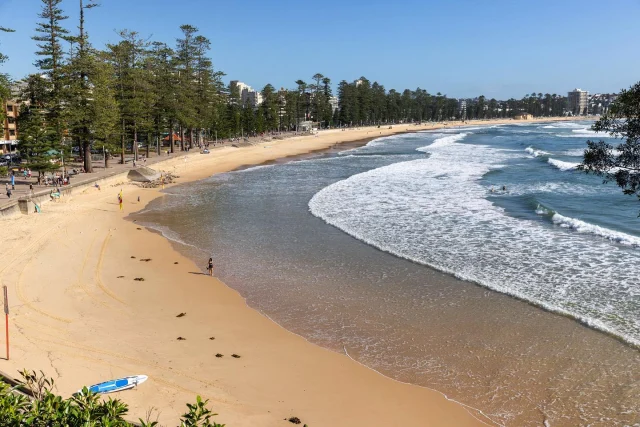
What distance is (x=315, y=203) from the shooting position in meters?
28.3

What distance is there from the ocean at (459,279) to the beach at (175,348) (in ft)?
2.56

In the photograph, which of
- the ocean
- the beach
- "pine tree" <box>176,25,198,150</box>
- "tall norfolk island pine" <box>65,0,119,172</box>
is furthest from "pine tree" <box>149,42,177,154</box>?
the beach

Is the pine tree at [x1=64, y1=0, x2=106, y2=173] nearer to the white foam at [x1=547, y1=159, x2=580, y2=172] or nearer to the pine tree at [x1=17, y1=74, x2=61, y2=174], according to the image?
the pine tree at [x1=17, y1=74, x2=61, y2=174]

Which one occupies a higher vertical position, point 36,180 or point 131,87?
point 131,87

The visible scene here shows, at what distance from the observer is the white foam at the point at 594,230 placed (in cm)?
1936

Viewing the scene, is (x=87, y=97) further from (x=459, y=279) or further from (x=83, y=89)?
(x=459, y=279)

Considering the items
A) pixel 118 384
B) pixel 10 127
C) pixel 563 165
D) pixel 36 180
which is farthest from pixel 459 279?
pixel 10 127

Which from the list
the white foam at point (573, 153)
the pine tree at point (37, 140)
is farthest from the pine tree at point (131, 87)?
the white foam at point (573, 153)

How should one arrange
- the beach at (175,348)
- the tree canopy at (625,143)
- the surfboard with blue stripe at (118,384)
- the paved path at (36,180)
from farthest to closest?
the paved path at (36,180) < the tree canopy at (625,143) < the beach at (175,348) < the surfboard with blue stripe at (118,384)

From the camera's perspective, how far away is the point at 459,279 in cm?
1538

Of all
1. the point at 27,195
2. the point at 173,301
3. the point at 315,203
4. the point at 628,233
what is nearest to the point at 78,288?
the point at 173,301

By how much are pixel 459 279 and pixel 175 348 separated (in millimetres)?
9033

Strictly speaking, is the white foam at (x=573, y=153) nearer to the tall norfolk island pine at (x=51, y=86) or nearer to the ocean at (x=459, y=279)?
the ocean at (x=459, y=279)

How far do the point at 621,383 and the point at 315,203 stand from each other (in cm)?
2021
